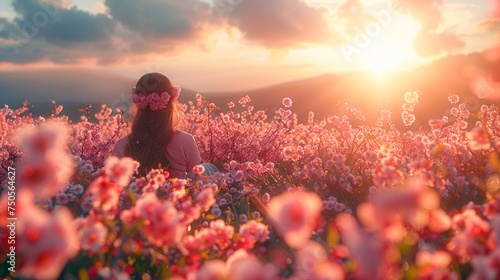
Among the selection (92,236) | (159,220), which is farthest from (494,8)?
(92,236)

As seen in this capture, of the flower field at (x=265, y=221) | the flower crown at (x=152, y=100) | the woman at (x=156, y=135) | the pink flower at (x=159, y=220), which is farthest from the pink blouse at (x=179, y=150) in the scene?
the pink flower at (x=159, y=220)

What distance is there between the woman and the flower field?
751 millimetres

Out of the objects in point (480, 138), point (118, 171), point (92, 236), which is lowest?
point (92, 236)

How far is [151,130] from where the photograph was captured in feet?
20.7

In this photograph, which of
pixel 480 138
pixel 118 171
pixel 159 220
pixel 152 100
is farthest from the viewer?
pixel 152 100

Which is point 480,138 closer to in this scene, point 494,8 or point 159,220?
point 494,8

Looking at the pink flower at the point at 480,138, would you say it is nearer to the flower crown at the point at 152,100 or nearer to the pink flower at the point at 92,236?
the pink flower at the point at 92,236

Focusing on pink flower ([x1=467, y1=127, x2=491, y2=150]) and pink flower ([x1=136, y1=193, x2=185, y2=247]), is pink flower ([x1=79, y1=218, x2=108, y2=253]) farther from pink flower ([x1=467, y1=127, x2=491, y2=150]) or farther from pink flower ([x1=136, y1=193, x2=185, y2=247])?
pink flower ([x1=467, y1=127, x2=491, y2=150])

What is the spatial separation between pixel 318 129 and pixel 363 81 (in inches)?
706

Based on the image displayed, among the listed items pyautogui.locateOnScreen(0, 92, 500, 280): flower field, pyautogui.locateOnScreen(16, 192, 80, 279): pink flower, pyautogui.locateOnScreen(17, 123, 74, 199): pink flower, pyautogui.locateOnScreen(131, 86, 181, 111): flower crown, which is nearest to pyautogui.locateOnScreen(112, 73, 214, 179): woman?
pyautogui.locateOnScreen(131, 86, 181, 111): flower crown

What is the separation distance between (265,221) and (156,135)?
2160mm

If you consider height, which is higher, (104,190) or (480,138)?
(480,138)

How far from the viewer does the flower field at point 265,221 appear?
151 centimetres

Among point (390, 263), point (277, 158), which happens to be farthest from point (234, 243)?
point (277, 158)
